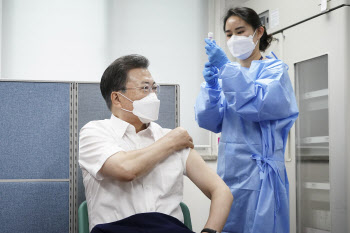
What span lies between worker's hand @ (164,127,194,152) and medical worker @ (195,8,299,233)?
358 mm

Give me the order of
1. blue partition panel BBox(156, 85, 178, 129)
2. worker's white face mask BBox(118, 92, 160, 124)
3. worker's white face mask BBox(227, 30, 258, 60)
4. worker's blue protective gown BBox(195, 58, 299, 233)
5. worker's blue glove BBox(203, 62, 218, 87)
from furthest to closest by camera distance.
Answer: blue partition panel BBox(156, 85, 178, 129) → worker's white face mask BBox(227, 30, 258, 60) → worker's blue glove BBox(203, 62, 218, 87) → worker's blue protective gown BBox(195, 58, 299, 233) → worker's white face mask BBox(118, 92, 160, 124)

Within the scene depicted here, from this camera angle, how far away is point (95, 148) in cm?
146

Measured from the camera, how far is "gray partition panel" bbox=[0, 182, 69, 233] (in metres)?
1.93

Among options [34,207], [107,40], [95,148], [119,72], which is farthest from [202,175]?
[107,40]

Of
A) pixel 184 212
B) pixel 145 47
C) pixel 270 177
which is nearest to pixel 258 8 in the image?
pixel 145 47

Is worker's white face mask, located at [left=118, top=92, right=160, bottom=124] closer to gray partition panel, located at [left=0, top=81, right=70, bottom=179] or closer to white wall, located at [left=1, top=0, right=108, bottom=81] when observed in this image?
gray partition panel, located at [left=0, top=81, right=70, bottom=179]

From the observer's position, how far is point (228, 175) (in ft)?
6.20

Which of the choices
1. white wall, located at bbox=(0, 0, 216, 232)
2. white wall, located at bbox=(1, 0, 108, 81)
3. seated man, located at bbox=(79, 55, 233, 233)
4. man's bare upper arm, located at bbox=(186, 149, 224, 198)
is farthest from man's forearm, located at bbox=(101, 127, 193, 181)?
white wall, located at bbox=(1, 0, 108, 81)

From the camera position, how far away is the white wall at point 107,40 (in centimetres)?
315

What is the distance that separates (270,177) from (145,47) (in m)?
1.89

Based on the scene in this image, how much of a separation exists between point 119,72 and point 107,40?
1.78 metres

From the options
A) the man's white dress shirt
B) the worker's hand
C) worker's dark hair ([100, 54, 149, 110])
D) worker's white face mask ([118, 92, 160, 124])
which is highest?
worker's dark hair ([100, 54, 149, 110])

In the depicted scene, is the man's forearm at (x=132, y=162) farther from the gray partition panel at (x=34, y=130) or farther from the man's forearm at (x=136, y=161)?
the gray partition panel at (x=34, y=130)

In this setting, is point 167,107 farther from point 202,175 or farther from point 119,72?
point 202,175
